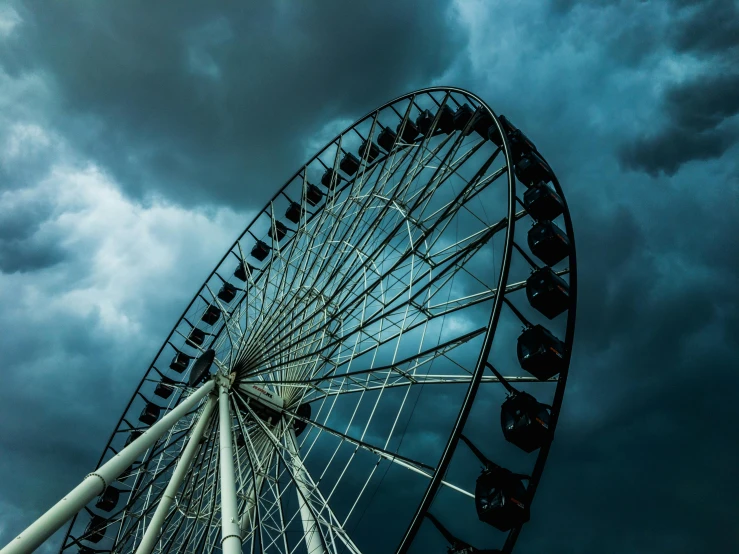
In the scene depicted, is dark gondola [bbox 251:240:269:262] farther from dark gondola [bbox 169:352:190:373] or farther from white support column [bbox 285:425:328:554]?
white support column [bbox 285:425:328:554]

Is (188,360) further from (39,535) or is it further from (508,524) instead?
(508,524)

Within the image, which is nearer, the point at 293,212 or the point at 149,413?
the point at 293,212

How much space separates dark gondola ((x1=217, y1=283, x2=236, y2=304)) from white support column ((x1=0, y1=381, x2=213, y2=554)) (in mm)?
14323

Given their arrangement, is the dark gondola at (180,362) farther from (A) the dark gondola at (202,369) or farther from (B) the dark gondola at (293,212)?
(A) the dark gondola at (202,369)

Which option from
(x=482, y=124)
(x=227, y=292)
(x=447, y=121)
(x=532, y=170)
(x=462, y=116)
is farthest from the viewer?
(x=227, y=292)

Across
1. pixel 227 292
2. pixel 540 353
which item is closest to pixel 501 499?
pixel 540 353

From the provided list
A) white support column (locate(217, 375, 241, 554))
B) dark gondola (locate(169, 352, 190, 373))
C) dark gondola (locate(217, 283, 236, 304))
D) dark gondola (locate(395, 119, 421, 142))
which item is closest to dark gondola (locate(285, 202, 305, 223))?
dark gondola (locate(217, 283, 236, 304))

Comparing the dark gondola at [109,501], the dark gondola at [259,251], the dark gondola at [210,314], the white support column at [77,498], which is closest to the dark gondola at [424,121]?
the dark gondola at [259,251]

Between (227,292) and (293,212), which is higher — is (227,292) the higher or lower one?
the lower one

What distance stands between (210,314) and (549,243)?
19.9 metres

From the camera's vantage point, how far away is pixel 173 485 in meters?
13.2

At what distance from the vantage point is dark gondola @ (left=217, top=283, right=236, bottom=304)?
1089 inches

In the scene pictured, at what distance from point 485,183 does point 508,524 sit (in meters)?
8.63

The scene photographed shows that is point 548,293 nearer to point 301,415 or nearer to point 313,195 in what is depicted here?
point 301,415
